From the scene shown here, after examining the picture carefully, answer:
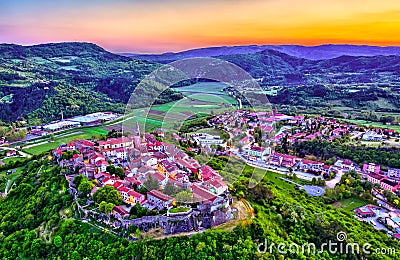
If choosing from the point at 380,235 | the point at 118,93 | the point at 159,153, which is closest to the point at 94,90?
the point at 118,93

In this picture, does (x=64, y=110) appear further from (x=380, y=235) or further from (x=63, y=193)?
(x=380, y=235)

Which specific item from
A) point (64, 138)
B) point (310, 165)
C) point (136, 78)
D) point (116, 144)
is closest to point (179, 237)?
point (116, 144)

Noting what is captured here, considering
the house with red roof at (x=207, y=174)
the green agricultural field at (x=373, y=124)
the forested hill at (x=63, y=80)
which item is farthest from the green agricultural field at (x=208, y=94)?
the green agricultural field at (x=373, y=124)

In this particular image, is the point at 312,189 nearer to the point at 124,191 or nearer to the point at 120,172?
the point at 120,172

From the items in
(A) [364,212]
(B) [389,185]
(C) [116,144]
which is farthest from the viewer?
(B) [389,185]

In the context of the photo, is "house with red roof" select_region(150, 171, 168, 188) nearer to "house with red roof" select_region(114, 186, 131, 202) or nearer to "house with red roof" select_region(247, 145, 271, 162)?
"house with red roof" select_region(114, 186, 131, 202)

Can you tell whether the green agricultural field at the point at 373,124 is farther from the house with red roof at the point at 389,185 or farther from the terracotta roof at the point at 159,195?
the terracotta roof at the point at 159,195
